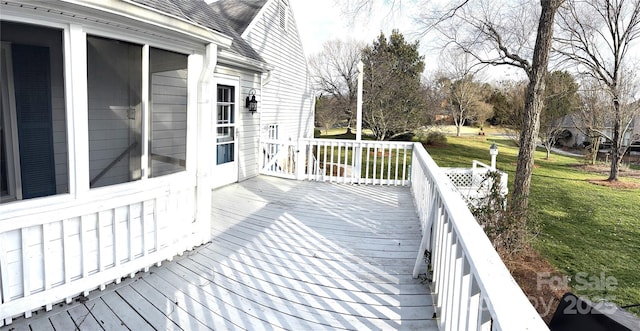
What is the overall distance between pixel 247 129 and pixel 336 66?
72.6ft

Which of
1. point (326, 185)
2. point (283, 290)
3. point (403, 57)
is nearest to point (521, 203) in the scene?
point (326, 185)

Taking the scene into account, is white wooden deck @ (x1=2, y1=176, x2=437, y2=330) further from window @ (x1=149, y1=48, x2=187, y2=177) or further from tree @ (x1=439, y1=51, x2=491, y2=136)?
tree @ (x1=439, y1=51, x2=491, y2=136)

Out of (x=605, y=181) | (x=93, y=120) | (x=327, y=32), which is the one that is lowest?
(x=605, y=181)

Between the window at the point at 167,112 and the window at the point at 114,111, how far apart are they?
11 centimetres

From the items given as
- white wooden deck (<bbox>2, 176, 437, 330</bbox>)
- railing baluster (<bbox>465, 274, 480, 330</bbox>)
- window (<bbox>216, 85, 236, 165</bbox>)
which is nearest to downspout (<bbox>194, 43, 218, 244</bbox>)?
white wooden deck (<bbox>2, 176, 437, 330</bbox>)

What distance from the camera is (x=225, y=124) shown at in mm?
6430

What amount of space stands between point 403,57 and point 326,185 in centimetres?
1840

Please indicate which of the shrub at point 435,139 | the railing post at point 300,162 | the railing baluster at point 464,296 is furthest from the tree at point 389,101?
the railing baluster at point 464,296

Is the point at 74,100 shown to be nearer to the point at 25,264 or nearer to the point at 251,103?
the point at 25,264

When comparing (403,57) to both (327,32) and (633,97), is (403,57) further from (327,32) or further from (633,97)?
(633,97)

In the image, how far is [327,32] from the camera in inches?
1077

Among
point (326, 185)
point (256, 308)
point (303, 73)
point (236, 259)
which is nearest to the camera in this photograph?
point (256, 308)

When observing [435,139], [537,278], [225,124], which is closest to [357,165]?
[225,124]

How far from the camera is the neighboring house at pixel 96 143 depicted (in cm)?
228
